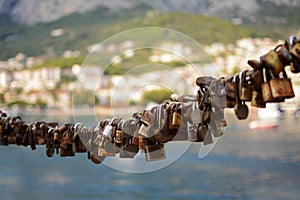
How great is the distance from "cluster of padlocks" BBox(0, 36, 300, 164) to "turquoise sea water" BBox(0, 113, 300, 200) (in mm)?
21720

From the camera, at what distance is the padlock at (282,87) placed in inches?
103

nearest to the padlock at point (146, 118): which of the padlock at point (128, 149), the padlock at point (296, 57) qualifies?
the padlock at point (128, 149)

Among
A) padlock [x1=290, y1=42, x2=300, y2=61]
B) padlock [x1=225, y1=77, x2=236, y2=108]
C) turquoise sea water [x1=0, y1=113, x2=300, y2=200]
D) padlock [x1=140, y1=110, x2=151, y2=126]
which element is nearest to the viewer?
padlock [x1=290, y1=42, x2=300, y2=61]

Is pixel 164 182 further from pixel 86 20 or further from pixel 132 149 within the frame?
pixel 86 20

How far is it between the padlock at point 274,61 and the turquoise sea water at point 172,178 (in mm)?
23209

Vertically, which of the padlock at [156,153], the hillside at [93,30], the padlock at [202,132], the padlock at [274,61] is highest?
the hillside at [93,30]

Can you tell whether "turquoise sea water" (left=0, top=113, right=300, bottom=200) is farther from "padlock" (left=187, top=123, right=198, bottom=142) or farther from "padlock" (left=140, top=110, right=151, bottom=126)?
"padlock" (left=187, top=123, right=198, bottom=142)

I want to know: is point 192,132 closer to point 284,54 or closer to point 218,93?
point 218,93

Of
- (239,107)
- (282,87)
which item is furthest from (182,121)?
(282,87)

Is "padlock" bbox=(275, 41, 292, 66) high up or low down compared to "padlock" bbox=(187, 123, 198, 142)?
up

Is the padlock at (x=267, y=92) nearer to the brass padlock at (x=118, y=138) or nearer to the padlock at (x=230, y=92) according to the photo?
the padlock at (x=230, y=92)

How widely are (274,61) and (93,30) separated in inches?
5782

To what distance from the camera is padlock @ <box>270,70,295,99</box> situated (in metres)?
2.62

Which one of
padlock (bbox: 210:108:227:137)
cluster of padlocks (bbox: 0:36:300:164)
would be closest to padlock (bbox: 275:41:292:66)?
cluster of padlocks (bbox: 0:36:300:164)
